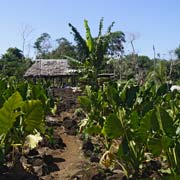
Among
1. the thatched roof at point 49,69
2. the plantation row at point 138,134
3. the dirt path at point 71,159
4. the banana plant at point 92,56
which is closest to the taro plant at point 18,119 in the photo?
the dirt path at point 71,159

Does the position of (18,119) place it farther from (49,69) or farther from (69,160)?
(49,69)

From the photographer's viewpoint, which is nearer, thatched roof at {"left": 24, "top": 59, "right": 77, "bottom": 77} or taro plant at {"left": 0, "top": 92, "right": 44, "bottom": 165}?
taro plant at {"left": 0, "top": 92, "right": 44, "bottom": 165}

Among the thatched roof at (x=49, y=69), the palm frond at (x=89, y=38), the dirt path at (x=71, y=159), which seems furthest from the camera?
the thatched roof at (x=49, y=69)

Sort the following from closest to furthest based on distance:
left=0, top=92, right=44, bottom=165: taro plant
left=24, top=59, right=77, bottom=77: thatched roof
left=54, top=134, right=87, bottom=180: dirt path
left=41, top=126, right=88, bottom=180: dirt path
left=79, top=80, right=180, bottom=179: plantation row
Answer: left=79, top=80, right=180, bottom=179: plantation row → left=0, top=92, right=44, bottom=165: taro plant → left=41, top=126, right=88, bottom=180: dirt path → left=54, top=134, right=87, bottom=180: dirt path → left=24, top=59, right=77, bottom=77: thatched roof

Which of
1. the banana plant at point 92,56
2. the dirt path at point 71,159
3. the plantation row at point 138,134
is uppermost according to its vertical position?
the banana plant at point 92,56

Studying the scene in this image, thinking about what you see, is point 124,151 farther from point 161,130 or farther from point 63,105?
point 63,105

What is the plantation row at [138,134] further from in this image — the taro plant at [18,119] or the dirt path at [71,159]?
the taro plant at [18,119]

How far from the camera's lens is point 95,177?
284 inches

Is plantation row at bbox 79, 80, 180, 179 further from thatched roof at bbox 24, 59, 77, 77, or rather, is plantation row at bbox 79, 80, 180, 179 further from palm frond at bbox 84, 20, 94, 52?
thatched roof at bbox 24, 59, 77, 77

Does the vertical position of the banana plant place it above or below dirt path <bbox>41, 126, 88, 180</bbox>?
above

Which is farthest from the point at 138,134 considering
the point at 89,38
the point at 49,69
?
the point at 49,69

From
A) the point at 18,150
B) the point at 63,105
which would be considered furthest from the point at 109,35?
the point at 18,150

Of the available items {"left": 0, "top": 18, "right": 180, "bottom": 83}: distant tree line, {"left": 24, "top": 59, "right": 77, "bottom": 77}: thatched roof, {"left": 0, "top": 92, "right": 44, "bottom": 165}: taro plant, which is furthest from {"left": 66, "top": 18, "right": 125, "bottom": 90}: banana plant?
{"left": 24, "top": 59, "right": 77, "bottom": 77}: thatched roof

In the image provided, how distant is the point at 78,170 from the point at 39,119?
4.71 feet
